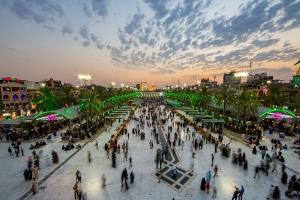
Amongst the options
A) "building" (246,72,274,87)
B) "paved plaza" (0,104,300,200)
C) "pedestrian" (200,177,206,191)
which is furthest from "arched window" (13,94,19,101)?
"building" (246,72,274,87)

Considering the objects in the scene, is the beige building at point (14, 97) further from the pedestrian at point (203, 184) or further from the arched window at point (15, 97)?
the pedestrian at point (203, 184)

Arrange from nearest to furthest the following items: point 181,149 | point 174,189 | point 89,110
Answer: point 174,189 → point 181,149 → point 89,110

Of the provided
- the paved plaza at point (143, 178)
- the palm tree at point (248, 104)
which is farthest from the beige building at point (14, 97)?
the palm tree at point (248, 104)

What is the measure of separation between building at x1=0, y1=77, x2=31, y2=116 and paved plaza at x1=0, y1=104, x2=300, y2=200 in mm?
39534

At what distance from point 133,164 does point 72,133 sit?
1464cm

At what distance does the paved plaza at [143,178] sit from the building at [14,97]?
39534 millimetres

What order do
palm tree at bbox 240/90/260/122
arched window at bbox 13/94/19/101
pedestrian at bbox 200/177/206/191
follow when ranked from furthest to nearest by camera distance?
arched window at bbox 13/94/19/101 < palm tree at bbox 240/90/260/122 < pedestrian at bbox 200/177/206/191

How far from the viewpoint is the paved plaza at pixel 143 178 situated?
14493mm

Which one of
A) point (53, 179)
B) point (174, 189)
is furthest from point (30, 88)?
point (174, 189)

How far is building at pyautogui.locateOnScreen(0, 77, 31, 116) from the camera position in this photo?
55.9 m

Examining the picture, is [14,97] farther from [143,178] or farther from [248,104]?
[248,104]

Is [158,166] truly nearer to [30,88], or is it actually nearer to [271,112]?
[271,112]

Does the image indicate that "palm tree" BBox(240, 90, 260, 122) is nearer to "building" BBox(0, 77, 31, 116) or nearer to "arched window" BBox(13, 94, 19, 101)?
"building" BBox(0, 77, 31, 116)

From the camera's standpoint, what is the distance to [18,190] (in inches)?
589
